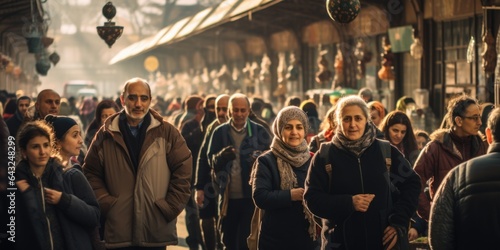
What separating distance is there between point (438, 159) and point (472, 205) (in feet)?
10.1

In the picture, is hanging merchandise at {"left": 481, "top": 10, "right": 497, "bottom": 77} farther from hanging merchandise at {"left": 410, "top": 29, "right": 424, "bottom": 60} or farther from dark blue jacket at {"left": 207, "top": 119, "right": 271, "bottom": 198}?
dark blue jacket at {"left": 207, "top": 119, "right": 271, "bottom": 198}

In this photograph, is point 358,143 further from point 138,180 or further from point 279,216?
point 138,180

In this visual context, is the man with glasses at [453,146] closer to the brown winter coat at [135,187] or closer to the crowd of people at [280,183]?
the crowd of people at [280,183]

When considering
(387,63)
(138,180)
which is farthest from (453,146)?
(387,63)

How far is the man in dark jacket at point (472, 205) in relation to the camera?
5.54 meters

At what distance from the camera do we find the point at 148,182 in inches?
313

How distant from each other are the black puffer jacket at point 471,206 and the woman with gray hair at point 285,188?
2245 mm

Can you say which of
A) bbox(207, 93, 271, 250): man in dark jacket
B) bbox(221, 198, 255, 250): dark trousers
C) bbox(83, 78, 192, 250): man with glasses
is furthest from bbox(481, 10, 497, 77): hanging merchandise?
bbox(83, 78, 192, 250): man with glasses

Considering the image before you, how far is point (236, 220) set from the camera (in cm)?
1076

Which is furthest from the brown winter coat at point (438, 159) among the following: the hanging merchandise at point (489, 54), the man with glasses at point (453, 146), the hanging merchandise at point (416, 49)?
the hanging merchandise at point (416, 49)

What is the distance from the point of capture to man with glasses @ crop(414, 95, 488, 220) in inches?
333

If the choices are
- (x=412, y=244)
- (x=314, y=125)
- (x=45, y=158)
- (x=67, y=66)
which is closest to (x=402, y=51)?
(x=314, y=125)

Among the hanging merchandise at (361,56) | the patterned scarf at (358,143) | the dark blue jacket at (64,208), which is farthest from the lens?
the hanging merchandise at (361,56)

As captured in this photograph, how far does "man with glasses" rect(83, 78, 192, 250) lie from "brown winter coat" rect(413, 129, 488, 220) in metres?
1.78
